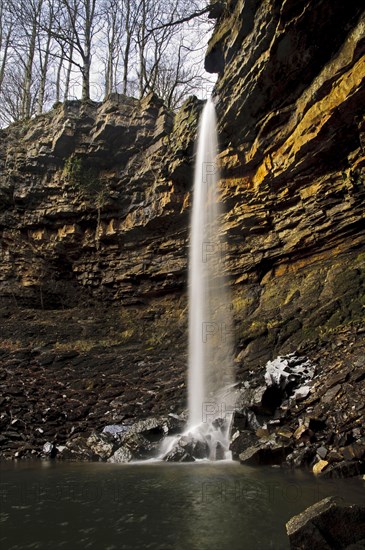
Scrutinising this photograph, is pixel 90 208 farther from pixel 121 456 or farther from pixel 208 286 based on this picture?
pixel 121 456

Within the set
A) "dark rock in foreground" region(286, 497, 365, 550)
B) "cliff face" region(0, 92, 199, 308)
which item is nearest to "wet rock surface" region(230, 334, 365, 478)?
"dark rock in foreground" region(286, 497, 365, 550)

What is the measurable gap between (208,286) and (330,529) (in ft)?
40.6

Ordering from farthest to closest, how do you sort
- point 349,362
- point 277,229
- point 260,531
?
point 277,229 → point 349,362 → point 260,531

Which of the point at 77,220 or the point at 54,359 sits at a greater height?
the point at 77,220

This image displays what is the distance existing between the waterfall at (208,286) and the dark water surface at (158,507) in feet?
17.9

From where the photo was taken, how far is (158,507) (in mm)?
4711

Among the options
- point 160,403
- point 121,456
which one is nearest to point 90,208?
point 160,403

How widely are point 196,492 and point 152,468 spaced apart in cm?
234

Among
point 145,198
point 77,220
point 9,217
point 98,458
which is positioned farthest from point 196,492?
point 9,217

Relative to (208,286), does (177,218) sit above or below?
above

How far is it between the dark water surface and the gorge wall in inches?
179

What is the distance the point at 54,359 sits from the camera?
1446cm

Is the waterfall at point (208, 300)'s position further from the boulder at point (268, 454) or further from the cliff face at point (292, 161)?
the boulder at point (268, 454)

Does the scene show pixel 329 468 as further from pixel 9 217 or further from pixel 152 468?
pixel 9 217
